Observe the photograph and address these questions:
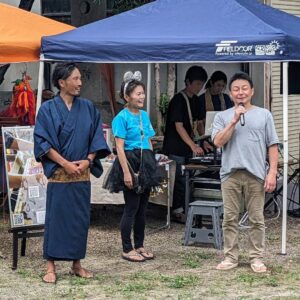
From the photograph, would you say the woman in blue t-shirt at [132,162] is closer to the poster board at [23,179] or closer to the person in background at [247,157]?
the poster board at [23,179]

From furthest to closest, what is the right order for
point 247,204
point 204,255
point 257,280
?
point 204,255 → point 247,204 → point 257,280

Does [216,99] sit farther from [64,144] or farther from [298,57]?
[64,144]

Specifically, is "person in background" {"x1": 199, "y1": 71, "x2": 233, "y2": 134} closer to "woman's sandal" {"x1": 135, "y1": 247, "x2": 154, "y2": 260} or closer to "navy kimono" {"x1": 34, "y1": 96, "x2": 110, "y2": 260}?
"woman's sandal" {"x1": 135, "y1": 247, "x2": 154, "y2": 260}

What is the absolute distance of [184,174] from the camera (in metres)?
9.17

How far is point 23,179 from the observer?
7.35m

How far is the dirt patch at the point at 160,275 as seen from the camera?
6344mm

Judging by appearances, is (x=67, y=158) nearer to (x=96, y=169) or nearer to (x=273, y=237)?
(x=96, y=169)

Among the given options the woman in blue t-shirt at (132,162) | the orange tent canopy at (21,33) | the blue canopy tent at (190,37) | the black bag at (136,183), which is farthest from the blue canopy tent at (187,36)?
the black bag at (136,183)

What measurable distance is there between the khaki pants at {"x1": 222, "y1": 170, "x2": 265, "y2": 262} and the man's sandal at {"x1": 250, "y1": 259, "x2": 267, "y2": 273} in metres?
0.04

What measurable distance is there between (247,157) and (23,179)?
6.75 feet

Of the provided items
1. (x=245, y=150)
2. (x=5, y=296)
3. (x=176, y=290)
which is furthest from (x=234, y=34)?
(x=5, y=296)

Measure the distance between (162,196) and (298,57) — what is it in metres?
2.48

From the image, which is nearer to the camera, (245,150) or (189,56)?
(245,150)

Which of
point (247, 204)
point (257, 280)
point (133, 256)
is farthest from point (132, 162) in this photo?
point (257, 280)
